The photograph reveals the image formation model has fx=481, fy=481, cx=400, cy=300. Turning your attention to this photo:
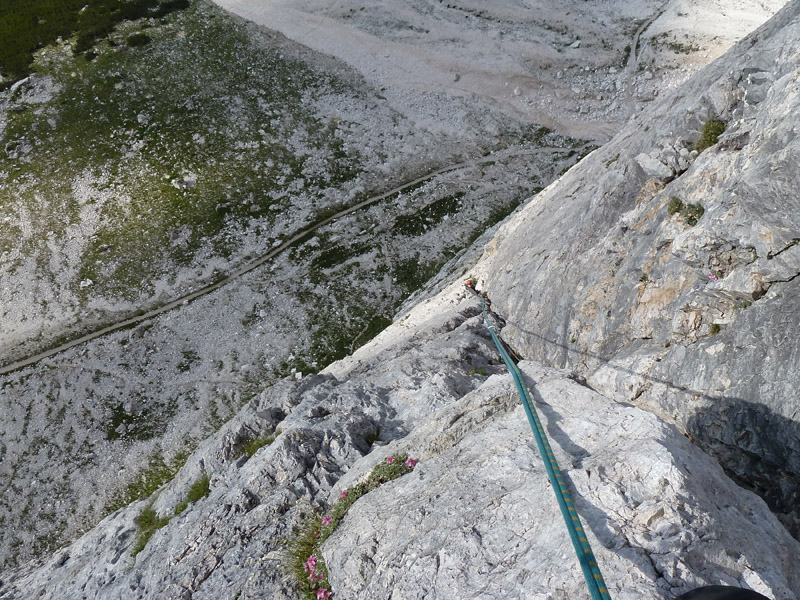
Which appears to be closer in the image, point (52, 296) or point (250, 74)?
point (52, 296)

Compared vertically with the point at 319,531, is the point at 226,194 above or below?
below

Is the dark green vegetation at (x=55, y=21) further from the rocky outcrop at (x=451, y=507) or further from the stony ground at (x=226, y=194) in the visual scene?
the rocky outcrop at (x=451, y=507)

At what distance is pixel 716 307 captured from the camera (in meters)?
11.4

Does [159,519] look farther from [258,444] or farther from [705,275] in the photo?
[705,275]

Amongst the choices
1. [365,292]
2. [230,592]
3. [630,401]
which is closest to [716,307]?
[630,401]

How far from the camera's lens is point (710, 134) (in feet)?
46.4

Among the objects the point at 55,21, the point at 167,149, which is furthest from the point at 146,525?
the point at 55,21

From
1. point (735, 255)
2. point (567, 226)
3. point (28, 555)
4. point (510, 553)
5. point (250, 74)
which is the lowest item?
point (28, 555)

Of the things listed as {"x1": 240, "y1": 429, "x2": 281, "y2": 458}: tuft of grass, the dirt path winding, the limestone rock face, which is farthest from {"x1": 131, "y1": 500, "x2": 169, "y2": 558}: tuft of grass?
the dirt path winding

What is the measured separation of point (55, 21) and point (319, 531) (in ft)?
203

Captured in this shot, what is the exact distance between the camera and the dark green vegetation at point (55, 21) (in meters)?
46.8

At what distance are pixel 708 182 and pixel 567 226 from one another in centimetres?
643

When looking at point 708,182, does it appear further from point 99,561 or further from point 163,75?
point 163,75

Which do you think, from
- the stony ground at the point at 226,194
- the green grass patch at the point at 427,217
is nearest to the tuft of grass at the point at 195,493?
the stony ground at the point at 226,194
